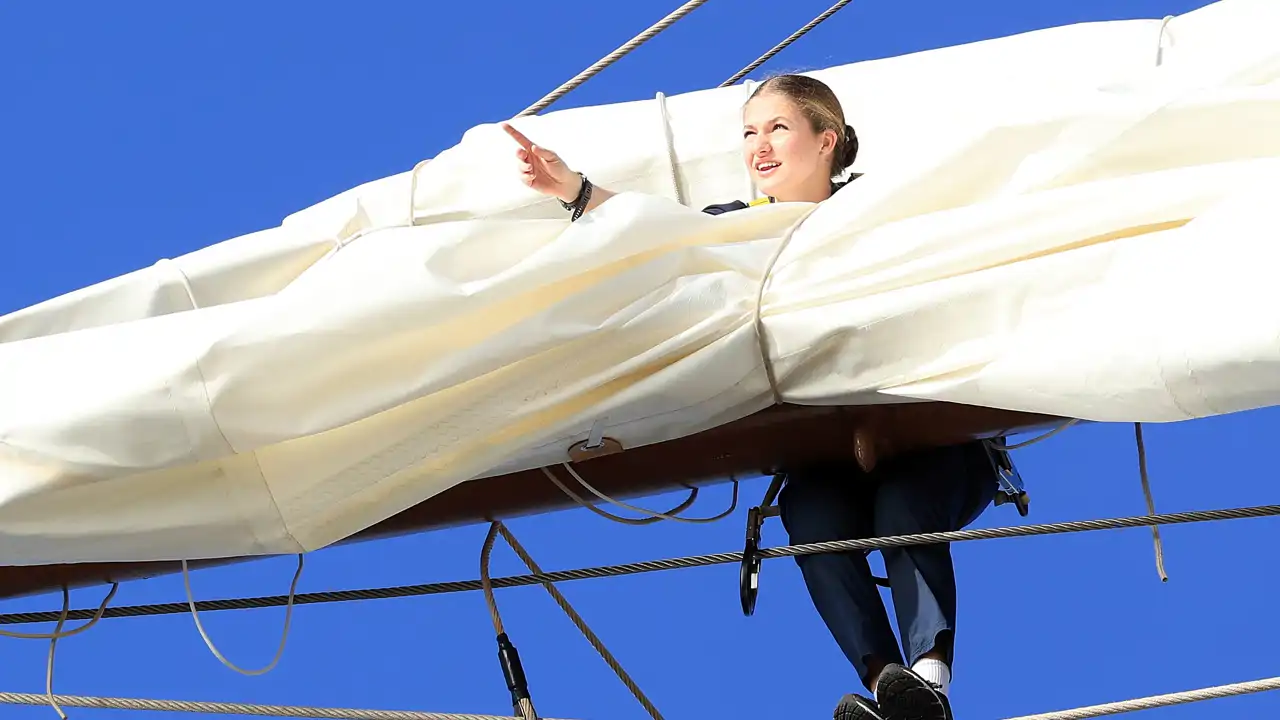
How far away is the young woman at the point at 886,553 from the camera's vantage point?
1.15m

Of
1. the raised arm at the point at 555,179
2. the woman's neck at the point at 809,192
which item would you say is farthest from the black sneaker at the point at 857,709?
the woman's neck at the point at 809,192

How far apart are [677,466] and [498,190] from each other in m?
0.57

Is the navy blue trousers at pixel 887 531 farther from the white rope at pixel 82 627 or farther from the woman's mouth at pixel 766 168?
the white rope at pixel 82 627

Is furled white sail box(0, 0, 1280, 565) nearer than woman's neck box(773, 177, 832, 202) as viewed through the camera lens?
Yes

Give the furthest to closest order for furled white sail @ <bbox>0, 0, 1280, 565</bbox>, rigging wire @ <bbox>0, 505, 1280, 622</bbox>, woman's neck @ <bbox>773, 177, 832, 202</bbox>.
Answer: woman's neck @ <bbox>773, 177, 832, 202</bbox> < rigging wire @ <bbox>0, 505, 1280, 622</bbox> < furled white sail @ <bbox>0, 0, 1280, 565</bbox>

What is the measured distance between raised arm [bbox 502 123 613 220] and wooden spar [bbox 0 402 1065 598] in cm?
19

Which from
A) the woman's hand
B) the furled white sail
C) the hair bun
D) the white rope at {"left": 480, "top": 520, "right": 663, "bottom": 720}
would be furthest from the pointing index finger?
the hair bun

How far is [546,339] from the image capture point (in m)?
1.13

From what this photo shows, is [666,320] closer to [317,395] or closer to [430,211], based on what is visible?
[317,395]

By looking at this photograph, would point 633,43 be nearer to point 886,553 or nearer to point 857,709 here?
point 886,553

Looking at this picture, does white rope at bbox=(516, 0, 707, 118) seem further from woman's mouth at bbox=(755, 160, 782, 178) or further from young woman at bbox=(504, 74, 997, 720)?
young woman at bbox=(504, 74, 997, 720)

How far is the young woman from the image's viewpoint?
115 cm

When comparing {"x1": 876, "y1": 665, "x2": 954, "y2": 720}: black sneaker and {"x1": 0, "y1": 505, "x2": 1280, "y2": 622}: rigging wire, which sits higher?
{"x1": 0, "y1": 505, "x2": 1280, "y2": 622}: rigging wire

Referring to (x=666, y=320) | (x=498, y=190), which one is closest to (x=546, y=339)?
(x=666, y=320)
